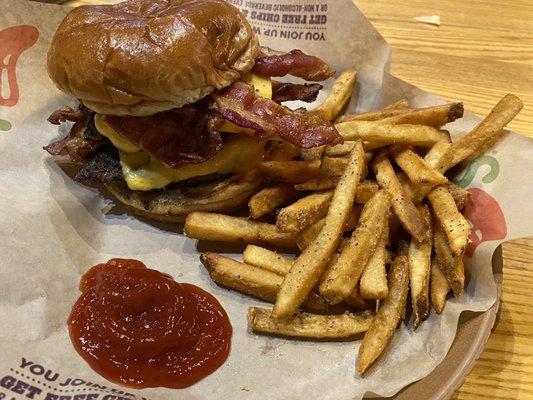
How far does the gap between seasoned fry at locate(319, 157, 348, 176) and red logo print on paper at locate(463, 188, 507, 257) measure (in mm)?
523

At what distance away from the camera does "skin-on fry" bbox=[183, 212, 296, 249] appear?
7.95 feet

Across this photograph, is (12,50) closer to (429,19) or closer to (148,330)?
(148,330)

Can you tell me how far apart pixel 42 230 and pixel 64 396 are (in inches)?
35.5

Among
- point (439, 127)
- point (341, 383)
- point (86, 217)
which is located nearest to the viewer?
point (341, 383)

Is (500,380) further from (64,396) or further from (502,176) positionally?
(64,396)

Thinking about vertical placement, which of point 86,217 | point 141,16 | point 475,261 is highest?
point 141,16

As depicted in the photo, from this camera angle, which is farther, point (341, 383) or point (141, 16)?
point (141, 16)

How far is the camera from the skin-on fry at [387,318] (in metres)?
2.01

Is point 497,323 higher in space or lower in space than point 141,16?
lower

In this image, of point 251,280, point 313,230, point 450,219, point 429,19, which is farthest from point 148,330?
point 429,19

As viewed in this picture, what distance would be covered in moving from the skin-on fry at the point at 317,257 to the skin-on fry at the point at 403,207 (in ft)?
0.50

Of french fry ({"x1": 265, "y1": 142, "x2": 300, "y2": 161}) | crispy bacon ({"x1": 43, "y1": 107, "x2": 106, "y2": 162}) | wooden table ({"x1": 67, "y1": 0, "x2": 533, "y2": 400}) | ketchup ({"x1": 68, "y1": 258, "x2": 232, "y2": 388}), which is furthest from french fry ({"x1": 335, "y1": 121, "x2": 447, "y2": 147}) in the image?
crispy bacon ({"x1": 43, "y1": 107, "x2": 106, "y2": 162})

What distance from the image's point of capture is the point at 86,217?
283 centimetres

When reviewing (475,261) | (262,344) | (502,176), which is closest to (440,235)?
(475,261)
